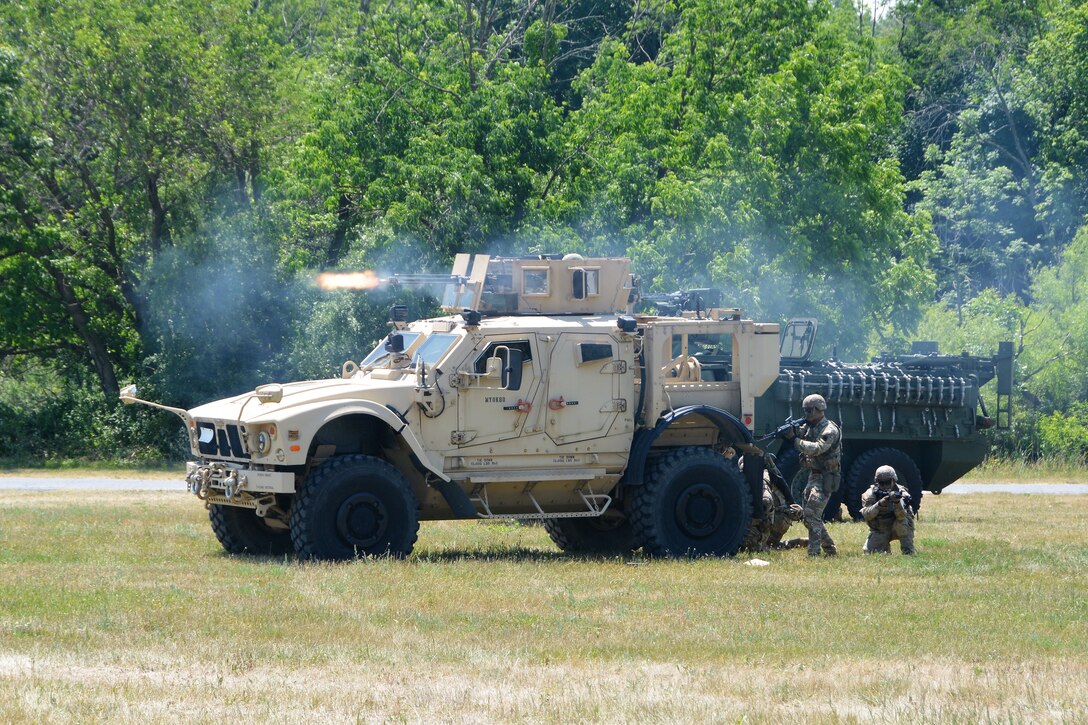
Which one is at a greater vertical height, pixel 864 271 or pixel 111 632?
pixel 864 271

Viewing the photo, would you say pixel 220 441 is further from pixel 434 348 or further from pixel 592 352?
pixel 592 352

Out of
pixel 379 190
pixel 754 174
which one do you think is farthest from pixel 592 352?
pixel 379 190

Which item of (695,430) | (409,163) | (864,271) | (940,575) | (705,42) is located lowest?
(940,575)

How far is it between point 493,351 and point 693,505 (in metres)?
2.37

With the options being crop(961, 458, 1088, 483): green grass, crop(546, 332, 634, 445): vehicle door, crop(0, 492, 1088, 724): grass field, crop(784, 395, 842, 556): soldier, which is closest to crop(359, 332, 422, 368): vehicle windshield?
crop(546, 332, 634, 445): vehicle door

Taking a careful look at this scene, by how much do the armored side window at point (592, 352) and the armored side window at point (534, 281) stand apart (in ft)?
3.35

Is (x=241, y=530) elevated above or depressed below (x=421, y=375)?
below

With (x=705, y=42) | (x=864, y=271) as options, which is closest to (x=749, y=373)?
(x=864, y=271)

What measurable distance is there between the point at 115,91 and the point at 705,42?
11984 millimetres

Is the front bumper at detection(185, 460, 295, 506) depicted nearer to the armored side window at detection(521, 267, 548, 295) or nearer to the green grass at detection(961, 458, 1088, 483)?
the armored side window at detection(521, 267, 548, 295)

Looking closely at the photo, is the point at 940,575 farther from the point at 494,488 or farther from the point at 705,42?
the point at 705,42

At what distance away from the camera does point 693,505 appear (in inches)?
573

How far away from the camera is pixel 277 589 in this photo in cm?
1169

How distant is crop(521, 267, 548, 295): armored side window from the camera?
1507 centimetres
